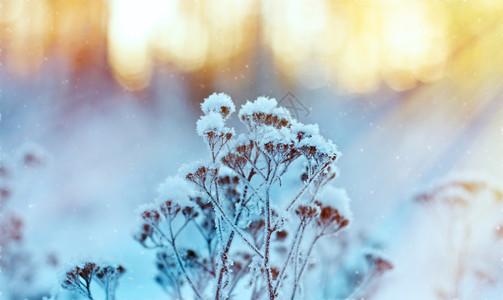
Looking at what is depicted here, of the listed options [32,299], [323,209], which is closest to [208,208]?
[323,209]

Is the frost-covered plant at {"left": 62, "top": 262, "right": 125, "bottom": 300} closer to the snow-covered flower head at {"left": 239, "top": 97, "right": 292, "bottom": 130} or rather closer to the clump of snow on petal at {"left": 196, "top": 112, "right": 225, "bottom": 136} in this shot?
the clump of snow on petal at {"left": 196, "top": 112, "right": 225, "bottom": 136}

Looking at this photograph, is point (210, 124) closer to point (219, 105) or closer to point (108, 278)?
point (219, 105)

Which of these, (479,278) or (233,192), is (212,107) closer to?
(233,192)

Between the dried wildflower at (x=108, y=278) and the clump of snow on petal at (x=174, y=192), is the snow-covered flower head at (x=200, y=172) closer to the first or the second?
the clump of snow on petal at (x=174, y=192)

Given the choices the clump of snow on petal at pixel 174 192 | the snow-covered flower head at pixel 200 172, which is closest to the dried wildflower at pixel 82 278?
the clump of snow on petal at pixel 174 192

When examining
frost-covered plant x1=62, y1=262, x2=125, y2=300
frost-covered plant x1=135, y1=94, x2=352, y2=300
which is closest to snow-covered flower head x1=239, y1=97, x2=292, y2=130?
frost-covered plant x1=135, y1=94, x2=352, y2=300
